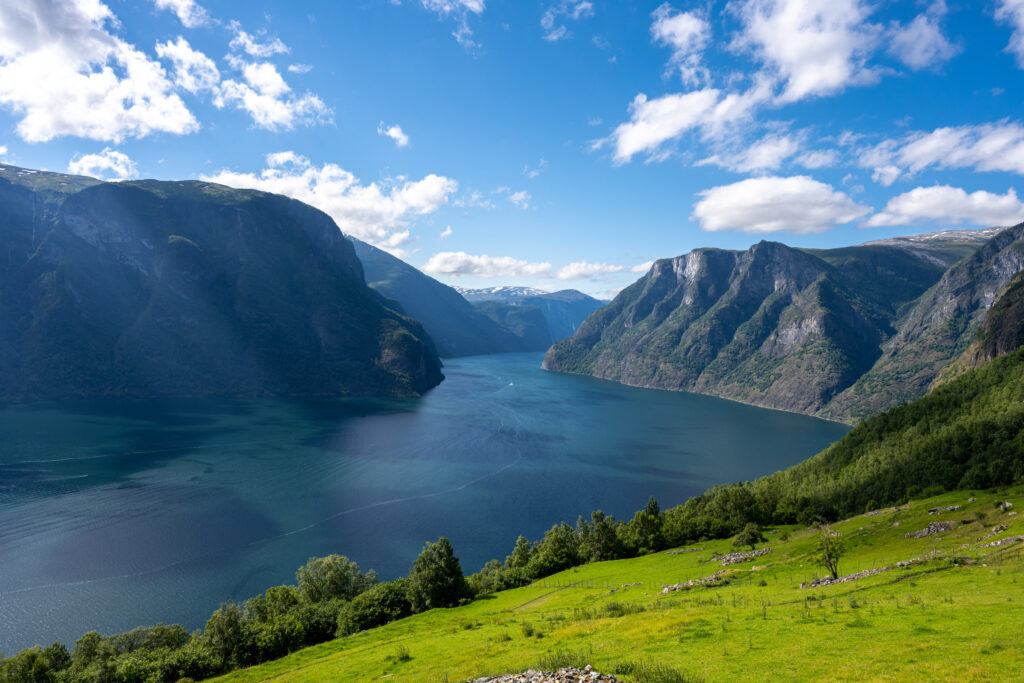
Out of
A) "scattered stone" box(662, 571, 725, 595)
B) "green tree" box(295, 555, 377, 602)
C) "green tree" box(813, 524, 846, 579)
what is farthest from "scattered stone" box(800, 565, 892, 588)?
"green tree" box(295, 555, 377, 602)

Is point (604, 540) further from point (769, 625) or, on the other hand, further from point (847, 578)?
point (769, 625)

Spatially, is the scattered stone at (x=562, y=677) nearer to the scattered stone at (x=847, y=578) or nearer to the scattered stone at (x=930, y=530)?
the scattered stone at (x=847, y=578)

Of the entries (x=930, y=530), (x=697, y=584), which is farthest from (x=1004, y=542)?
(x=697, y=584)

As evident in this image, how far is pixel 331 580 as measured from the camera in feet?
216

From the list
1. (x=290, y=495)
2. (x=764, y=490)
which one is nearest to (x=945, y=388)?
(x=764, y=490)

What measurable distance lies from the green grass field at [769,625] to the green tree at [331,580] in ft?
57.5

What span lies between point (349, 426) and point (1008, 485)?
628ft

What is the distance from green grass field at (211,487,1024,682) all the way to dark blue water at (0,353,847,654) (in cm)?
4265

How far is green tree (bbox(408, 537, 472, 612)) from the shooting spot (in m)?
58.3

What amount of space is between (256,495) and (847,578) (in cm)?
12133

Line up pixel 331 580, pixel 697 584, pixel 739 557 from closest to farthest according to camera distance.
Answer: pixel 697 584
pixel 739 557
pixel 331 580

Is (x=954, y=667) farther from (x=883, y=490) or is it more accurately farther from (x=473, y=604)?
(x=883, y=490)

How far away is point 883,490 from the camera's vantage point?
7981 centimetres

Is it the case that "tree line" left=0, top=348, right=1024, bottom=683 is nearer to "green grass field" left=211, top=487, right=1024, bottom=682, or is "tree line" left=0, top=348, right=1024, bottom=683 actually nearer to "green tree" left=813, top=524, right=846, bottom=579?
"green grass field" left=211, top=487, right=1024, bottom=682
